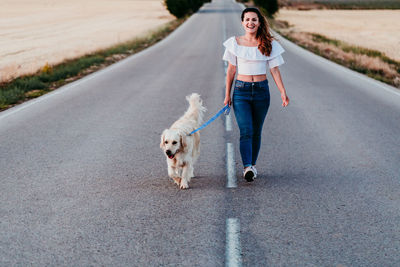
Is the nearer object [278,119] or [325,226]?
[325,226]

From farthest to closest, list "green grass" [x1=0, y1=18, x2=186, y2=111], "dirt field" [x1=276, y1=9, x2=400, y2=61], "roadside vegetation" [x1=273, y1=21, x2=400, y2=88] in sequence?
1. "dirt field" [x1=276, y1=9, x2=400, y2=61]
2. "roadside vegetation" [x1=273, y1=21, x2=400, y2=88]
3. "green grass" [x1=0, y1=18, x2=186, y2=111]

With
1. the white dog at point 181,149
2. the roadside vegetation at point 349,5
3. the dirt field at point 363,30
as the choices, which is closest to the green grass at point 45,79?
the white dog at point 181,149

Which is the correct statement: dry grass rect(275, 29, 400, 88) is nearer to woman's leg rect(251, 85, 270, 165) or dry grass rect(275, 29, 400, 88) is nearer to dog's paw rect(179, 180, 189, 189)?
woman's leg rect(251, 85, 270, 165)

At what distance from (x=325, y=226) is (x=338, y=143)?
3.36m

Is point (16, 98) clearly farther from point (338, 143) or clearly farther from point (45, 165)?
point (338, 143)

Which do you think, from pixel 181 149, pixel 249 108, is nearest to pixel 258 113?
pixel 249 108

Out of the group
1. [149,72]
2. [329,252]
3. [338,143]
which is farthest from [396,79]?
[329,252]

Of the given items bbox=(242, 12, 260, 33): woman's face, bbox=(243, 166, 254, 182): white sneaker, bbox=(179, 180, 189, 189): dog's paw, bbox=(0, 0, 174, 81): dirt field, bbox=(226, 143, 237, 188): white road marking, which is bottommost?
bbox=(226, 143, 237, 188): white road marking

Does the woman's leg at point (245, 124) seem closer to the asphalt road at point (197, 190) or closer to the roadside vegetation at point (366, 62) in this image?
the asphalt road at point (197, 190)

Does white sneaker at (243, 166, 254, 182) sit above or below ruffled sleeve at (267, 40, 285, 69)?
below

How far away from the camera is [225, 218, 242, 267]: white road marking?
3867 mm

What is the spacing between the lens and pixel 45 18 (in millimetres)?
65062

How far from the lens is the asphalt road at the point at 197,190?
4.09m

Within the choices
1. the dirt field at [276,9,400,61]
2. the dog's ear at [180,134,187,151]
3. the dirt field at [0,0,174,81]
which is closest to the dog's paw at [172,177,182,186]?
the dog's ear at [180,134,187,151]
